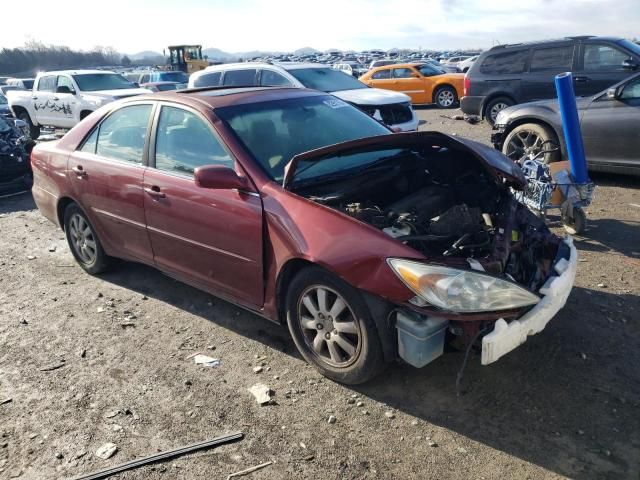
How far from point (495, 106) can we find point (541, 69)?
1.30 metres

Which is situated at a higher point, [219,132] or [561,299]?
[219,132]

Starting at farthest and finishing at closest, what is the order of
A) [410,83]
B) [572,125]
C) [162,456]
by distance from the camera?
[410,83] → [572,125] → [162,456]

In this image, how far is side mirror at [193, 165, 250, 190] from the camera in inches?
129

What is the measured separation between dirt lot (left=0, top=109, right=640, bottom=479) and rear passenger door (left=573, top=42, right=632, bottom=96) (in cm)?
687

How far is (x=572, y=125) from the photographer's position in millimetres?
5320

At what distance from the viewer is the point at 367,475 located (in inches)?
102

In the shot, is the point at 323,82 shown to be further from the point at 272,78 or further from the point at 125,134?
the point at 125,134

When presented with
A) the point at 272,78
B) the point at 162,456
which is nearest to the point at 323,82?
the point at 272,78

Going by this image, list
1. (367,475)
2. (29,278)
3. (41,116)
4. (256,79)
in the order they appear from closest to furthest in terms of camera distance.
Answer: (367,475) < (29,278) < (256,79) < (41,116)

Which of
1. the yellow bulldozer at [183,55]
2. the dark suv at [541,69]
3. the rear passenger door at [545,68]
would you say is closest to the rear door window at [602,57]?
the dark suv at [541,69]

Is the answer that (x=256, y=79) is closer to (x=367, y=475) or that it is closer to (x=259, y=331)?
(x=259, y=331)

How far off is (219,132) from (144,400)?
1.78m

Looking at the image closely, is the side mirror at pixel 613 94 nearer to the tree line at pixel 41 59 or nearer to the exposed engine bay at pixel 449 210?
the exposed engine bay at pixel 449 210

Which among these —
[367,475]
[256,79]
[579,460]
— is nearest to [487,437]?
[579,460]
